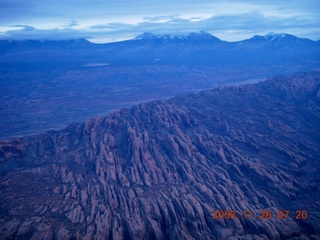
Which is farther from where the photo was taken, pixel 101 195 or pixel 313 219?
pixel 101 195

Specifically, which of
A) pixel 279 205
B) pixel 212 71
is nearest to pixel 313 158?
pixel 279 205

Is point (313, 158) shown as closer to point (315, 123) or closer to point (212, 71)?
point (315, 123)

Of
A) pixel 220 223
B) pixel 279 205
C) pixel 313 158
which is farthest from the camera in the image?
pixel 313 158
